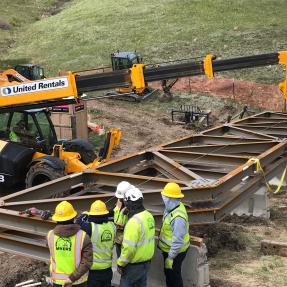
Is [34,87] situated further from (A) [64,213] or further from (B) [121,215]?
(A) [64,213]

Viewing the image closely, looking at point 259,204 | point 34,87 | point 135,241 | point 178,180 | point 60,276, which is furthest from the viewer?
point 259,204

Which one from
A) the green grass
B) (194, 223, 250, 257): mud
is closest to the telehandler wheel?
(194, 223, 250, 257): mud

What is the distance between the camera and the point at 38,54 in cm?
3928

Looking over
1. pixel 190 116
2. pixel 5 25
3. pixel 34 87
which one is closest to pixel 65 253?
pixel 34 87

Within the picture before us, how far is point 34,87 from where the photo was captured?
1104 centimetres

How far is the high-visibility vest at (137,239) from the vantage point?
621cm

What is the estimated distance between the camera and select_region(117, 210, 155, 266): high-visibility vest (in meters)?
6.21

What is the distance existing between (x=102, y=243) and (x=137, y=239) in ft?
1.46

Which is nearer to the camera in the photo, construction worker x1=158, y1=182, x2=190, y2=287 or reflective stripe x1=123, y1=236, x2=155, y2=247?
reflective stripe x1=123, y1=236, x2=155, y2=247

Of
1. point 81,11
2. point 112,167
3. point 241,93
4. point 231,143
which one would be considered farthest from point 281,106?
point 81,11

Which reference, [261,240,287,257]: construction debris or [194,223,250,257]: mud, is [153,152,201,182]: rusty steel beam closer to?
[194,223,250,257]: mud

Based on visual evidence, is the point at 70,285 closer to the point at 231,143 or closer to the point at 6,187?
the point at 6,187

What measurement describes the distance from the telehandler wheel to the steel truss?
84cm

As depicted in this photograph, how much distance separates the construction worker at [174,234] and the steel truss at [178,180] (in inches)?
51.8
